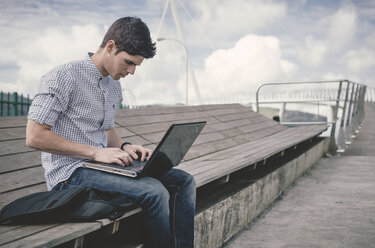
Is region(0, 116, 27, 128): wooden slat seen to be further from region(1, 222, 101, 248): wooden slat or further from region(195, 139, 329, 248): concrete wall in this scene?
region(1, 222, 101, 248): wooden slat

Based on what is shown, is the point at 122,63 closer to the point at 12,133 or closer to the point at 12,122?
the point at 12,133

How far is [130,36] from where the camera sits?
188 centimetres

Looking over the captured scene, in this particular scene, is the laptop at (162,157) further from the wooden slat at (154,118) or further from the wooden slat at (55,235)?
the wooden slat at (154,118)

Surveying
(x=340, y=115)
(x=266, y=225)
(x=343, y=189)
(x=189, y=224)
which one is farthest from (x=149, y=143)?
(x=340, y=115)

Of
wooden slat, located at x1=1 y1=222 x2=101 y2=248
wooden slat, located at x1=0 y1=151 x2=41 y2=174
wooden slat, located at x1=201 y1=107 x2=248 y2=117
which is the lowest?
A: wooden slat, located at x1=1 y1=222 x2=101 y2=248

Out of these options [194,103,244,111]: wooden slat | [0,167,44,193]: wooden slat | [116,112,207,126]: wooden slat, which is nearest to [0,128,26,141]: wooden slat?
[0,167,44,193]: wooden slat

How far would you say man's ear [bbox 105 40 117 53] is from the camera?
191cm

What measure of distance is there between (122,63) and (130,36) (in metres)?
0.15

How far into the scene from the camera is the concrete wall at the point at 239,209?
A: 8.67ft

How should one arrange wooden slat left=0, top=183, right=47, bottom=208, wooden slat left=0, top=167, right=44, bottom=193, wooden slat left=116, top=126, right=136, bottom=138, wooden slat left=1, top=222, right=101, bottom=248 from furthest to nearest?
wooden slat left=116, top=126, right=136, bottom=138 → wooden slat left=0, top=167, right=44, bottom=193 → wooden slat left=0, top=183, right=47, bottom=208 → wooden slat left=1, top=222, right=101, bottom=248

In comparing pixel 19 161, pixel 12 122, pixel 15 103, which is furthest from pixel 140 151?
pixel 15 103

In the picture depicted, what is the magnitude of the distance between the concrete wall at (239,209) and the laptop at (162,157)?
75 centimetres

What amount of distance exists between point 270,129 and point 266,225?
3.40 m

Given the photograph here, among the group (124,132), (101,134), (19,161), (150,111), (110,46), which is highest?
(110,46)
